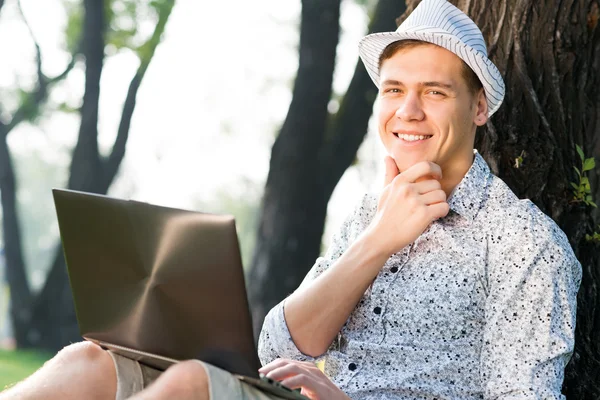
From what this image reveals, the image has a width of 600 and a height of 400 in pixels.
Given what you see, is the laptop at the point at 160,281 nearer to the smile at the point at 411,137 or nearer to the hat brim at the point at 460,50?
the smile at the point at 411,137

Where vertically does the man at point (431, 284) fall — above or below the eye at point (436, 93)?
below

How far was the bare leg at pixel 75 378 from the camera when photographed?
96.2 inches

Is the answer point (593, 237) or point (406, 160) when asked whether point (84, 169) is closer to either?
point (593, 237)

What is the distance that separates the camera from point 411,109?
9.12 ft

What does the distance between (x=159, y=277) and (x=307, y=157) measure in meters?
6.31

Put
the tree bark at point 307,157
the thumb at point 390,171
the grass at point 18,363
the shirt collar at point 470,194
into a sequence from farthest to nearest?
the grass at point 18,363, the tree bark at point 307,157, the thumb at point 390,171, the shirt collar at point 470,194

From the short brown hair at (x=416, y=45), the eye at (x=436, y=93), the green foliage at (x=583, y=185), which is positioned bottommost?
the green foliage at (x=583, y=185)

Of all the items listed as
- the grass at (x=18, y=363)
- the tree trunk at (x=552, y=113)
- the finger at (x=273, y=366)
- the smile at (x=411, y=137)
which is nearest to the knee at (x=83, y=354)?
the finger at (x=273, y=366)

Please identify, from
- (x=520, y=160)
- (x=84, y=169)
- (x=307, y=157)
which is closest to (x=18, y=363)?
(x=84, y=169)

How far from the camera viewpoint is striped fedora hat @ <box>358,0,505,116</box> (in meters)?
2.78

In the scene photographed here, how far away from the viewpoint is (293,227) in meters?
8.28

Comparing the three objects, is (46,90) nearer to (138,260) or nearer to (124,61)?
(124,61)

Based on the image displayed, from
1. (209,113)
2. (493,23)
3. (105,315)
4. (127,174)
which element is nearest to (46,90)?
(127,174)

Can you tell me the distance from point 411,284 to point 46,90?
37.4ft
